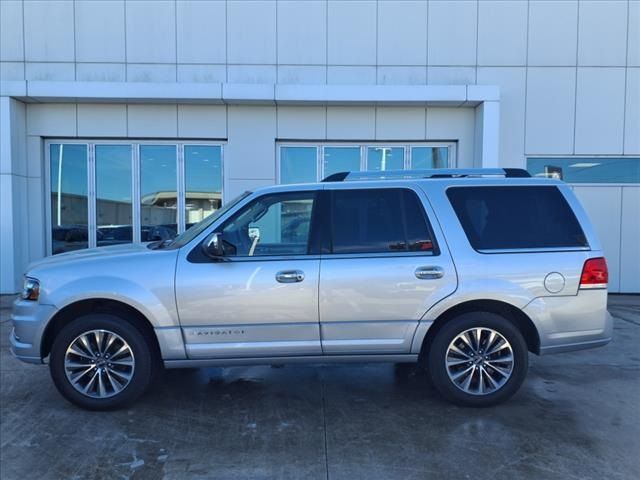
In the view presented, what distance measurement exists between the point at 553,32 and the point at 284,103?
18.3ft

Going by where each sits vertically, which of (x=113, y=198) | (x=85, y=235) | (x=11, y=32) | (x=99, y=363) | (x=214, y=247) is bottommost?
(x=99, y=363)

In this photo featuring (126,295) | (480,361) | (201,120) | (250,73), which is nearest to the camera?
(126,295)

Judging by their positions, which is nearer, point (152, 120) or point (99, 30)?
point (99, 30)

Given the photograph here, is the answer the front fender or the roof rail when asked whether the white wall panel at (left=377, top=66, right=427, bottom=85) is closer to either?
the roof rail

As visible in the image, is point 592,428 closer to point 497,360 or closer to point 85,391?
point 497,360

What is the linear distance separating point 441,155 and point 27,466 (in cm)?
909

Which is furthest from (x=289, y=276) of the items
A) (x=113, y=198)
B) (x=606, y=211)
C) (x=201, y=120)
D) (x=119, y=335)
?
(x=606, y=211)

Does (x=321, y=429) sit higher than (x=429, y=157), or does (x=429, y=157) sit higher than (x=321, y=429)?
(x=429, y=157)

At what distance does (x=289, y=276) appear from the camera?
4.12 metres

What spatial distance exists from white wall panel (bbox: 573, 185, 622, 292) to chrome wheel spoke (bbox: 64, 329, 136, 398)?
9.34 meters

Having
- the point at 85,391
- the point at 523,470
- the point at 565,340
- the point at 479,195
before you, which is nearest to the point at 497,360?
the point at 565,340

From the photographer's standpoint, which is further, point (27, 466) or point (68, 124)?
point (68, 124)

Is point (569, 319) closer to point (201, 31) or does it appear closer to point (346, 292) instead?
point (346, 292)

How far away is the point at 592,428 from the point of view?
396cm
